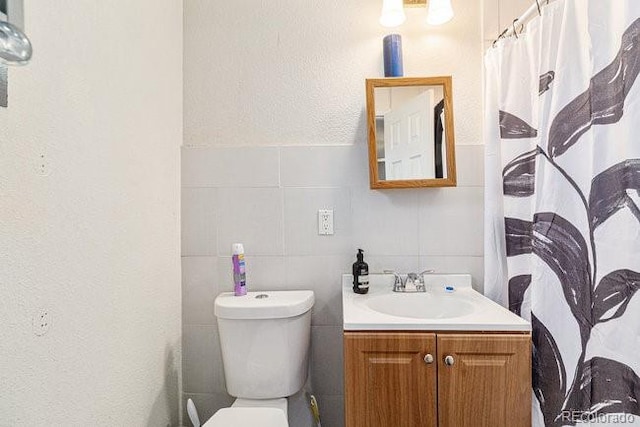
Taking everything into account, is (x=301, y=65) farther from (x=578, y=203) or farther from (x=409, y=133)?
(x=578, y=203)

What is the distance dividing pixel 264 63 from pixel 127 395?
139 cm

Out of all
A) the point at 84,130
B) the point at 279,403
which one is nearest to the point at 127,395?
the point at 279,403

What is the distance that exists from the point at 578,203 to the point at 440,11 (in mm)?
963

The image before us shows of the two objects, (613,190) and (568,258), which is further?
(568,258)

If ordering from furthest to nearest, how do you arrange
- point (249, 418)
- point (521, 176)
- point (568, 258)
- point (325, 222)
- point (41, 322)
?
point (325, 222) < point (521, 176) < point (249, 418) < point (568, 258) < point (41, 322)

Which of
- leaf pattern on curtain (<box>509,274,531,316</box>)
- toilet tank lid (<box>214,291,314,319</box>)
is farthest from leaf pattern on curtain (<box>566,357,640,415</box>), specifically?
toilet tank lid (<box>214,291,314,319</box>)

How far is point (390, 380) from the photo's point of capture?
101 centimetres

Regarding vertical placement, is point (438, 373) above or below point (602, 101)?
below

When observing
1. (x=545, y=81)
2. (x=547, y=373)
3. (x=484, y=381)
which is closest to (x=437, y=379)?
(x=484, y=381)

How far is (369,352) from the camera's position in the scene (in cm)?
102

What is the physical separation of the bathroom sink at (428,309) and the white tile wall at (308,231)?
3.0 inches

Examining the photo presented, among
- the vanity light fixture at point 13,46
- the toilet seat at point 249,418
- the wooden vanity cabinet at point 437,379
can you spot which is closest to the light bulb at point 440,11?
the wooden vanity cabinet at point 437,379

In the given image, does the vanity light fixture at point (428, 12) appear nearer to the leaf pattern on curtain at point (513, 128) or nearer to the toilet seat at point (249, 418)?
the leaf pattern on curtain at point (513, 128)

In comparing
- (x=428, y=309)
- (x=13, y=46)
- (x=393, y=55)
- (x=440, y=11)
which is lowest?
(x=428, y=309)
